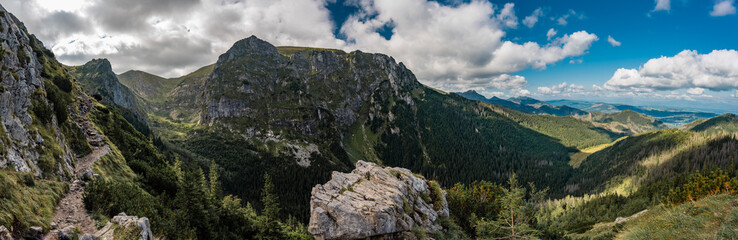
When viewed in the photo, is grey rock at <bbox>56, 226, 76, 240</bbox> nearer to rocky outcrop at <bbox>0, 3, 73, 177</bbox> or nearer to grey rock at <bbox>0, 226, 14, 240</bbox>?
grey rock at <bbox>0, 226, 14, 240</bbox>

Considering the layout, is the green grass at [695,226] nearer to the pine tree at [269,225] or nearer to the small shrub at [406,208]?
the small shrub at [406,208]

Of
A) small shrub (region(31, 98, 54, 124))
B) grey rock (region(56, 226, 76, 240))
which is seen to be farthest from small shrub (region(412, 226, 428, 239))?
small shrub (region(31, 98, 54, 124))

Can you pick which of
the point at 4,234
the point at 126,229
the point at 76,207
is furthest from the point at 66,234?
the point at 76,207

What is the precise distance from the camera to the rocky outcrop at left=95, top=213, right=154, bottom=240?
15.9 metres

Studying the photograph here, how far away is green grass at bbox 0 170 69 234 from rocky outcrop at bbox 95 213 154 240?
113 inches

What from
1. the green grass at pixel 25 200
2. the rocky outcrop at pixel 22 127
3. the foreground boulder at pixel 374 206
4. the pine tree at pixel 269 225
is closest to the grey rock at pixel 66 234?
the green grass at pixel 25 200

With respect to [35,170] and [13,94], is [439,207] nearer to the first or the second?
[35,170]

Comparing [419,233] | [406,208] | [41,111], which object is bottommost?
[419,233]

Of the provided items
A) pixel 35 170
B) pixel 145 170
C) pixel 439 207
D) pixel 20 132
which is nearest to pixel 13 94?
pixel 20 132

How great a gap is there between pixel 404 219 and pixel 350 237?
840 cm

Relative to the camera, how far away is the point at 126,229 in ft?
53.7

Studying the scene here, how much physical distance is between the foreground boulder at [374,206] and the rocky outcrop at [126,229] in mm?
19679

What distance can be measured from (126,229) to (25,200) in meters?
7.38

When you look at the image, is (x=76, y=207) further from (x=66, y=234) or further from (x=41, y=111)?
(x=41, y=111)
